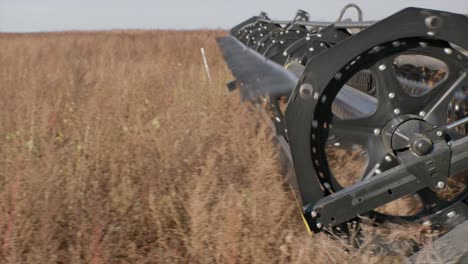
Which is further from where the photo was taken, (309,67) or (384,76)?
(384,76)

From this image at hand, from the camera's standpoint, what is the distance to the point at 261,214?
240cm

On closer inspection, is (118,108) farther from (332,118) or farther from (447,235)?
(447,235)

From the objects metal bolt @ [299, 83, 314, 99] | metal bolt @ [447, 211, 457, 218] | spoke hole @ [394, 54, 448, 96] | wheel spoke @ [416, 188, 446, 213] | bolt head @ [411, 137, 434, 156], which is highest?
spoke hole @ [394, 54, 448, 96]

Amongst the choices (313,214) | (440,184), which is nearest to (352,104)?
(440,184)

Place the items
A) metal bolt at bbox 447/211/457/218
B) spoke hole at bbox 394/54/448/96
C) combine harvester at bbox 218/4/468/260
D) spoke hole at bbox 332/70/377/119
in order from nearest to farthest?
combine harvester at bbox 218/4/468/260 < metal bolt at bbox 447/211/457/218 < spoke hole at bbox 332/70/377/119 < spoke hole at bbox 394/54/448/96

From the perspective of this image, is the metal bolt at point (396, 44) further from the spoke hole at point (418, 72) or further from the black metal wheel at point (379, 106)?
the spoke hole at point (418, 72)

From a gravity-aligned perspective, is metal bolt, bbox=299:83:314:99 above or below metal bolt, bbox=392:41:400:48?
below

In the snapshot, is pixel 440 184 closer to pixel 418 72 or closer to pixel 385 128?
pixel 385 128

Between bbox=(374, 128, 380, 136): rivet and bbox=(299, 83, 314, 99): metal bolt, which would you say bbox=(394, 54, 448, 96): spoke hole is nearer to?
bbox=(374, 128, 380, 136): rivet

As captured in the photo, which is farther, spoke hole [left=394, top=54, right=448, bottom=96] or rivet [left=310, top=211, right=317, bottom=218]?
spoke hole [left=394, top=54, right=448, bottom=96]

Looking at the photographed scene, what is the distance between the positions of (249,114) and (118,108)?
133cm

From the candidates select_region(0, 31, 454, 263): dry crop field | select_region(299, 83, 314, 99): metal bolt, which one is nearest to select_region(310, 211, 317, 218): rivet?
select_region(0, 31, 454, 263): dry crop field

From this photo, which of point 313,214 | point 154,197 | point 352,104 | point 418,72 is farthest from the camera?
point 418,72

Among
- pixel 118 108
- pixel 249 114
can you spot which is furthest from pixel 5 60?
pixel 249 114
